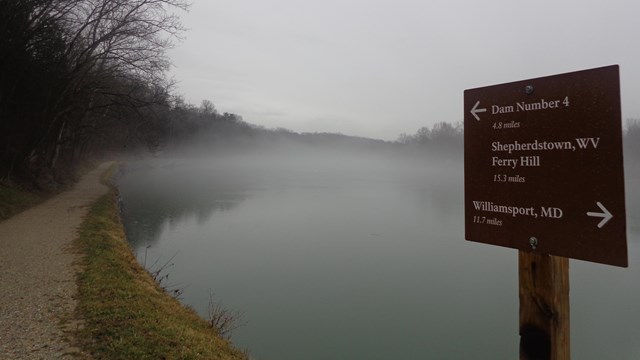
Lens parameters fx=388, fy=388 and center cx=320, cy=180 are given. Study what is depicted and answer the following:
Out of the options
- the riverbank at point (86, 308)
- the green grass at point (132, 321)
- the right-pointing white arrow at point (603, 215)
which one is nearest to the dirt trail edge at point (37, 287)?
the riverbank at point (86, 308)

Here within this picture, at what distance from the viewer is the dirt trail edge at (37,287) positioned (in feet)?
12.4

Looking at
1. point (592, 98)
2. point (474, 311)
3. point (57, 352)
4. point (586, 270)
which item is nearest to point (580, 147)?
point (592, 98)

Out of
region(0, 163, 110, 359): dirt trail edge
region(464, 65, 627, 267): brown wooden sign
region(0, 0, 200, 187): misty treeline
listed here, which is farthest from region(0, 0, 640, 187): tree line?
region(464, 65, 627, 267): brown wooden sign

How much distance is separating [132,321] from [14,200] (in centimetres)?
1146

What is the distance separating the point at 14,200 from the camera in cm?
1273

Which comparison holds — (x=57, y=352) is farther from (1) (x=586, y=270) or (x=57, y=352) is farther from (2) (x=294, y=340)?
(1) (x=586, y=270)

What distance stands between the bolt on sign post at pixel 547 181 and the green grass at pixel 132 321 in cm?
329

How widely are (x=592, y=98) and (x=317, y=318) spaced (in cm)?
624

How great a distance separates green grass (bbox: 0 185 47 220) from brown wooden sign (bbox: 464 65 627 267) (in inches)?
512

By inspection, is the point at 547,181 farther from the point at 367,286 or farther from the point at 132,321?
the point at 367,286

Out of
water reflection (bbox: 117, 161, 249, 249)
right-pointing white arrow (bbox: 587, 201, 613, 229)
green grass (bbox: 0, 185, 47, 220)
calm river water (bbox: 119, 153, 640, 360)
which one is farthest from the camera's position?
water reflection (bbox: 117, 161, 249, 249)

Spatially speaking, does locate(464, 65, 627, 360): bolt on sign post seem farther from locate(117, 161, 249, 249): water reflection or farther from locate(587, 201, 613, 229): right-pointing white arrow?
locate(117, 161, 249, 249): water reflection

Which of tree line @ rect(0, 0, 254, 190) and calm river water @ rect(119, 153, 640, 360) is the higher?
tree line @ rect(0, 0, 254, 190)

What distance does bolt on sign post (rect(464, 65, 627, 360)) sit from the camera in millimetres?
1624
